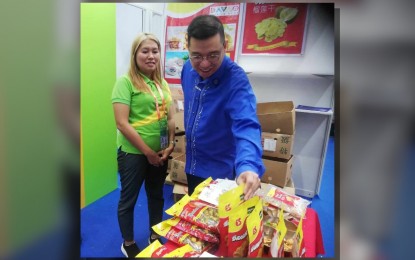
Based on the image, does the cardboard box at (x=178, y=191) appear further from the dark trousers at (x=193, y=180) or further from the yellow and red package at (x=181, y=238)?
the yellow and red package at (x=181, y=238)

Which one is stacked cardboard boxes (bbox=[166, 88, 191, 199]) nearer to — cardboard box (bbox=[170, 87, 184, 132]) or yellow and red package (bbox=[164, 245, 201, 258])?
cardboard box (bbox=[170, 87, 184, 132])

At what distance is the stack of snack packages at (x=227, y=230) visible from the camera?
2.34ft

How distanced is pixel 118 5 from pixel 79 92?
0.31 metres

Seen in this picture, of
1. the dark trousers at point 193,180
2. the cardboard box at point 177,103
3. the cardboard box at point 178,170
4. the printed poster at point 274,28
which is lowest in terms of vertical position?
the cardboard box at point 178,170

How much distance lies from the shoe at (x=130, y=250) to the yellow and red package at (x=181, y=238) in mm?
467

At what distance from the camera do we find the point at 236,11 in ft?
3.02

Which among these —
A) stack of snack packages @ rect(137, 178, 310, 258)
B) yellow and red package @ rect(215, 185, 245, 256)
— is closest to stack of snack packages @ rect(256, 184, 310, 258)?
stack of snack packages @ rect(137, 178, 310, 258)

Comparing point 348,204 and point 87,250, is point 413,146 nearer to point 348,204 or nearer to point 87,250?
point 348,204

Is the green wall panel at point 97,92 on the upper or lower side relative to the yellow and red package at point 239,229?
upper

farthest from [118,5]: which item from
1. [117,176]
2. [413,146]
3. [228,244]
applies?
[413,146]

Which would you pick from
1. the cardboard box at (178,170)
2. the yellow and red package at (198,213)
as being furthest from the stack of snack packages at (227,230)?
the cardboard box at (178,170)

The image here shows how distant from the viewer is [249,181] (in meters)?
0.74

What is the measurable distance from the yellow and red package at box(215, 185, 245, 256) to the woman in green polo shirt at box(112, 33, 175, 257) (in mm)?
506

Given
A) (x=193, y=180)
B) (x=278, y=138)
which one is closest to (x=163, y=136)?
(x=193, y=180)
